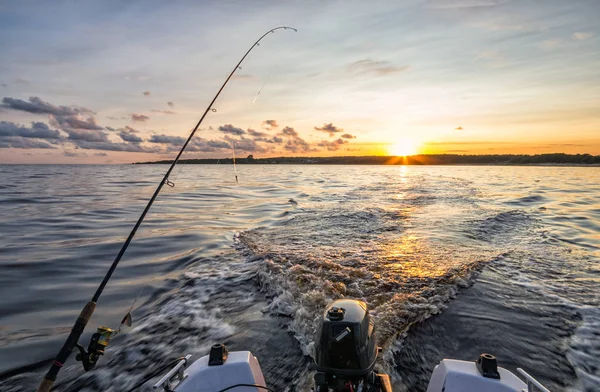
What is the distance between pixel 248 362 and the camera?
2.50 metres

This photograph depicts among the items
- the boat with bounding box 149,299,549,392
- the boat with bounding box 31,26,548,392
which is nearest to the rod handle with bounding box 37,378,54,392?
the boat with bounding box 31,26,548,392

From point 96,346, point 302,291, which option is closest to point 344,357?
point 96,346

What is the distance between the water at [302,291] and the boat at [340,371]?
1.12 m

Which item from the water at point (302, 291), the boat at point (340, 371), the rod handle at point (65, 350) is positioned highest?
the rod handle at point (65, 350)

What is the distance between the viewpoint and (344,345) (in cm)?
239

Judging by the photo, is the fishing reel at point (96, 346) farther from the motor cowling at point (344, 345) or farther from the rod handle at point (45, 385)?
the motor cowling at point (344, 345)

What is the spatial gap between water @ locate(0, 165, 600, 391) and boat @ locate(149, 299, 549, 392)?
1.12 meters

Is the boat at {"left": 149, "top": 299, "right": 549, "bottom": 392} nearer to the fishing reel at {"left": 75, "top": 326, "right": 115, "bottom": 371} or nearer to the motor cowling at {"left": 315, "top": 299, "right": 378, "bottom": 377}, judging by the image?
the motor cowling at {"left": 315, "top": 299, "right": 378, "bottom": 377}

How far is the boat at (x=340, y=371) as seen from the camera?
7.75ft

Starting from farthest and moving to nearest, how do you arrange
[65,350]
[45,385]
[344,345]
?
[344,345] < [65,350] < [45,385]

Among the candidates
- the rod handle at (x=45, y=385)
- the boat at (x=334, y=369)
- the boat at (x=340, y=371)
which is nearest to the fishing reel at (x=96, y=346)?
the boat at (x=334, y=369)

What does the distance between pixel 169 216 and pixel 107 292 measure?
24.7 feet

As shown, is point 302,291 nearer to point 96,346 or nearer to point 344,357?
point 344,357

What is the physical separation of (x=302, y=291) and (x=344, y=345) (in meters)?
3.22
